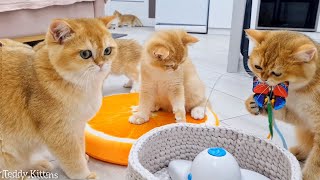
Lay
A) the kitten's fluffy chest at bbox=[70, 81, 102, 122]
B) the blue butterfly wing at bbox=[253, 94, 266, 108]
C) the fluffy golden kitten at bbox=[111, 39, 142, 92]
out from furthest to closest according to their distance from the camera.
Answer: the fluffy golden kitten at bbox=[111, 39, 142, 92], the blue butterfly wing at bbox=[253, 94, 266, 108], the kitten's fluffy chest at bbox=[70, 81, 102, 122]

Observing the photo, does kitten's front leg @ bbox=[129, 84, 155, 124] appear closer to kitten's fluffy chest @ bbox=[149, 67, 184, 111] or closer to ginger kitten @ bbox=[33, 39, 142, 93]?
kitten's fluffy chest @ bbox=[149, 67, 184, 111]

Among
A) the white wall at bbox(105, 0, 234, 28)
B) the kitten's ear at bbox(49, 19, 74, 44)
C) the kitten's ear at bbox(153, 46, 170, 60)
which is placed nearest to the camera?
the kitten's ear at bbox(49, 19, 74, 44)

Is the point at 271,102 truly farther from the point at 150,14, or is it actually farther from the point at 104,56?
the point at 150,14

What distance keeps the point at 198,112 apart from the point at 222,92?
55cm

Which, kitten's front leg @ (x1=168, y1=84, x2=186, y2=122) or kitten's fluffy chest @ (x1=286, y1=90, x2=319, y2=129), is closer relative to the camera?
kitten's fluffy chest @ (x1=286, y1=90, x2=319, y2=129)

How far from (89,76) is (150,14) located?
12.5 ft

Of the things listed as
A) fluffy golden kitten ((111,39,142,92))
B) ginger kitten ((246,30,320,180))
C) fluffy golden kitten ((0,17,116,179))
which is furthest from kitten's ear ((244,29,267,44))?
fluffy golden kitten ((111,39,142,92))

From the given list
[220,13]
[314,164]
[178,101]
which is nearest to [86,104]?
[178,101]

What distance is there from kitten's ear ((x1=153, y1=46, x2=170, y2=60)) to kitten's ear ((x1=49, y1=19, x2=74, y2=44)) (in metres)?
0.36

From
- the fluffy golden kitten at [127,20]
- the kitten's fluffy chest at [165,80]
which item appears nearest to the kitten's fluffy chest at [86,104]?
the kitten's fluffy chest at [165,80]

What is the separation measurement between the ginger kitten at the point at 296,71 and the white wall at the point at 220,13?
2.90m

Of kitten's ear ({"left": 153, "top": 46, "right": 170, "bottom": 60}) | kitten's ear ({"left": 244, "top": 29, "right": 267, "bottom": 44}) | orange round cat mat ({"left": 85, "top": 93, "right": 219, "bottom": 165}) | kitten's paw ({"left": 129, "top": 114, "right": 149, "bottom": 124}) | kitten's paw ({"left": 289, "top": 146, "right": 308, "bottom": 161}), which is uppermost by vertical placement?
kitten's ear ({"left": 244, "top": 29, "right": 267, "bottom": 44})

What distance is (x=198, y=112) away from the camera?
1.36 m

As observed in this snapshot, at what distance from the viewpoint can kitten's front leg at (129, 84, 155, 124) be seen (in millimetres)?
1274
